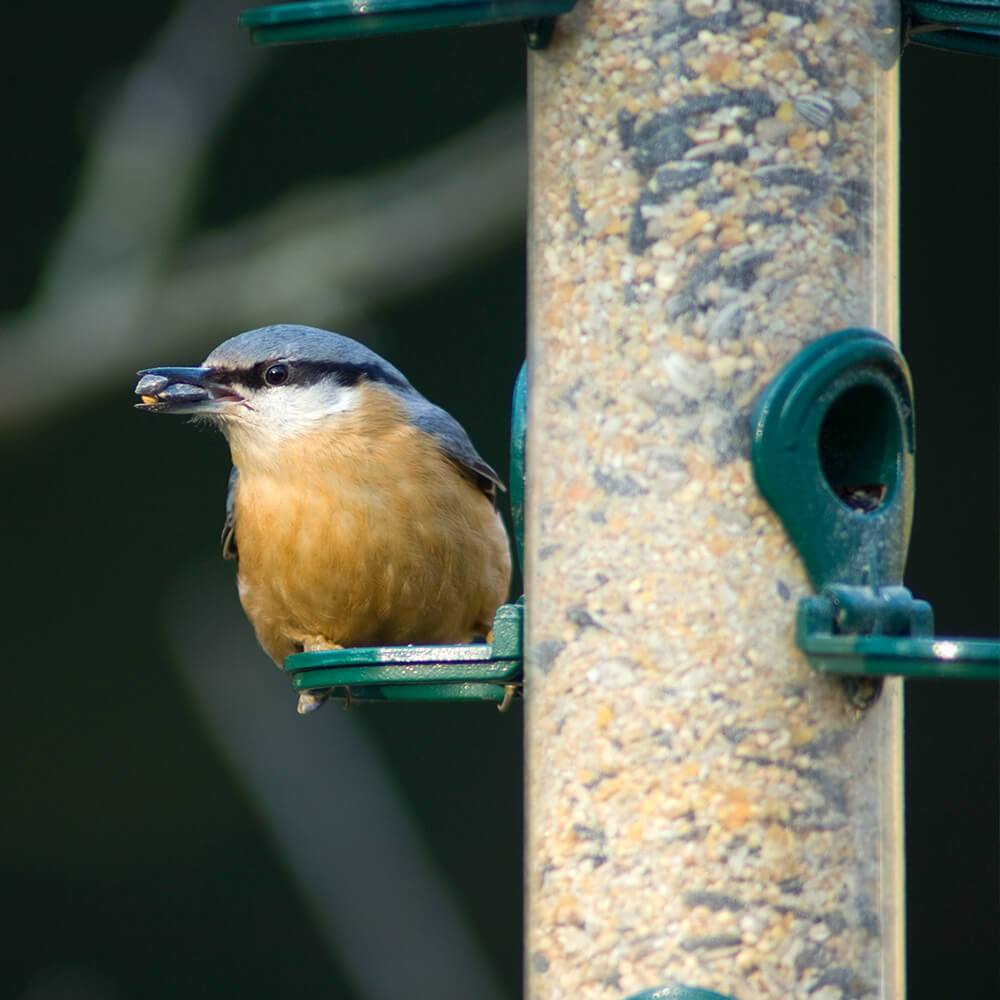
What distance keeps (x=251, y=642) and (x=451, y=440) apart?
3345mm

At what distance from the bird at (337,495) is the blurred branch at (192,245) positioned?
2693mm

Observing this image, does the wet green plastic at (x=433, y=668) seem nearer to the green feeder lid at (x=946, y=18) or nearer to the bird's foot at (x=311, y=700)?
the bird's foot at (x=311, y=700)

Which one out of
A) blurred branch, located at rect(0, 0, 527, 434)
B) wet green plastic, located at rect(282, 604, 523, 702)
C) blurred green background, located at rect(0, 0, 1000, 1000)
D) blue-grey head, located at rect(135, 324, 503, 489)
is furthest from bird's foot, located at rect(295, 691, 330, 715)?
blurred green background, located at rect(0, 0, 1000, 1000)

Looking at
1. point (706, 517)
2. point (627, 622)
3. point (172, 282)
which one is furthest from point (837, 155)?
point (172, 282)

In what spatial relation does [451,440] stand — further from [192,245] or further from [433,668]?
[192,245]

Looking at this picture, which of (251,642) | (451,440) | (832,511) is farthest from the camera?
(251,642)

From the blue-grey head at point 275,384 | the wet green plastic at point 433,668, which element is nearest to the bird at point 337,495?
the blue-grey head at point 275,384

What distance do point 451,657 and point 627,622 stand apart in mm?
442

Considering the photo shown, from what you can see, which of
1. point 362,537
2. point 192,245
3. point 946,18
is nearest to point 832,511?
point 946,18

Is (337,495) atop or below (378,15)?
below

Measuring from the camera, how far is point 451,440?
4.72 meters

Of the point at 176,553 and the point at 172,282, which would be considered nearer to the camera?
the point at 172,282

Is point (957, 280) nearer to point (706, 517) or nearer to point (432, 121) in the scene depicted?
point (432, 121)

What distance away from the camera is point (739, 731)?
3.09 m
